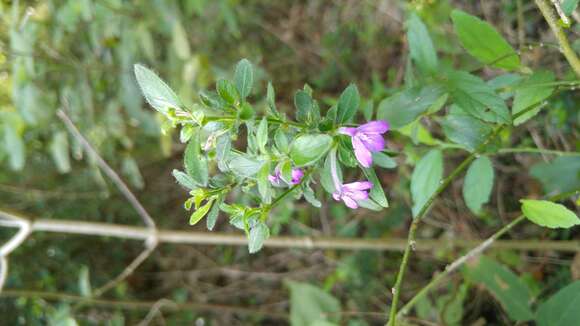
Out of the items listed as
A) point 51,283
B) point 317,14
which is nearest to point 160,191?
point 51,283

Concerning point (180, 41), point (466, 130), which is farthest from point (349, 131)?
point (180, 41)

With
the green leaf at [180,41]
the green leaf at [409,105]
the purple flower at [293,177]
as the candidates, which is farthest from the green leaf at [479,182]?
the green leaf at [180,41]

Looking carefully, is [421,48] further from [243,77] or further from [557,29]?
[243,77]

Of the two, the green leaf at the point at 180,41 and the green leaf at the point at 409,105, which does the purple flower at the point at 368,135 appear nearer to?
the green leaf at the point at 409,105

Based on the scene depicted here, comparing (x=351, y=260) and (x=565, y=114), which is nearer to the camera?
(x=565, y=114)

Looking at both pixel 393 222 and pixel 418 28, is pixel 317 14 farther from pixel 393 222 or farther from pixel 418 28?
pixel 418 28

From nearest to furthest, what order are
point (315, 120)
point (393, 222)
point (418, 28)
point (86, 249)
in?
point (315, 120), point (418, 28), point (393, 222), point (86, 249)
